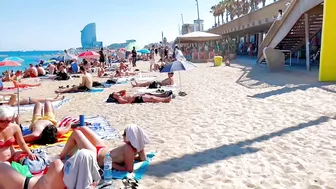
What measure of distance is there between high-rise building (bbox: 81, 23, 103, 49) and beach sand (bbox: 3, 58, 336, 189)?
34.1 meters

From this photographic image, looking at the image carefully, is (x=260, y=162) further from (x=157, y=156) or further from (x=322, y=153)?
(x=157, y=156)

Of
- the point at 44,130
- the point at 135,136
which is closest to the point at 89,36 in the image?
the point at 44,130

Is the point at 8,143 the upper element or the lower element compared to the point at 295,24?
lower

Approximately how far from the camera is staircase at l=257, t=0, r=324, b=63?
43.6 feet

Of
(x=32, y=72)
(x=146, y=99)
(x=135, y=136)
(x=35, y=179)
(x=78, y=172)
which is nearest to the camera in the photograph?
(x=78, y=172)

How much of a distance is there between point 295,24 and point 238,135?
1098 cm

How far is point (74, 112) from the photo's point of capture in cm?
864

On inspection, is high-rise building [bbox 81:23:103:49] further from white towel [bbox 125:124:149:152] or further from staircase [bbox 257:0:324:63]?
white towel [bbox 125:124:149:152]

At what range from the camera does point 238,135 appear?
18.9ft

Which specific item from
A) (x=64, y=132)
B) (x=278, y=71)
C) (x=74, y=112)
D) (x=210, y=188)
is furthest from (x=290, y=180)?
(x=278, y=71)

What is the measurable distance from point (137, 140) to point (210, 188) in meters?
1.08

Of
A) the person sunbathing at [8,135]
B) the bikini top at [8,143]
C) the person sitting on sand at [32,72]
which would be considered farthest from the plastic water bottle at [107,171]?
the person sitting on sand at [32,72]

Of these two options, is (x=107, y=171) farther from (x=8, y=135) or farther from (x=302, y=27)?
(x=302, y=27)

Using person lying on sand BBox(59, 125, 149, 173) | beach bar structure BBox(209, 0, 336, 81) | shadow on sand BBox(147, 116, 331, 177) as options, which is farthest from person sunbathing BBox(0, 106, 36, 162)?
beach bar structure BBox(209, 0, 336, 81)
